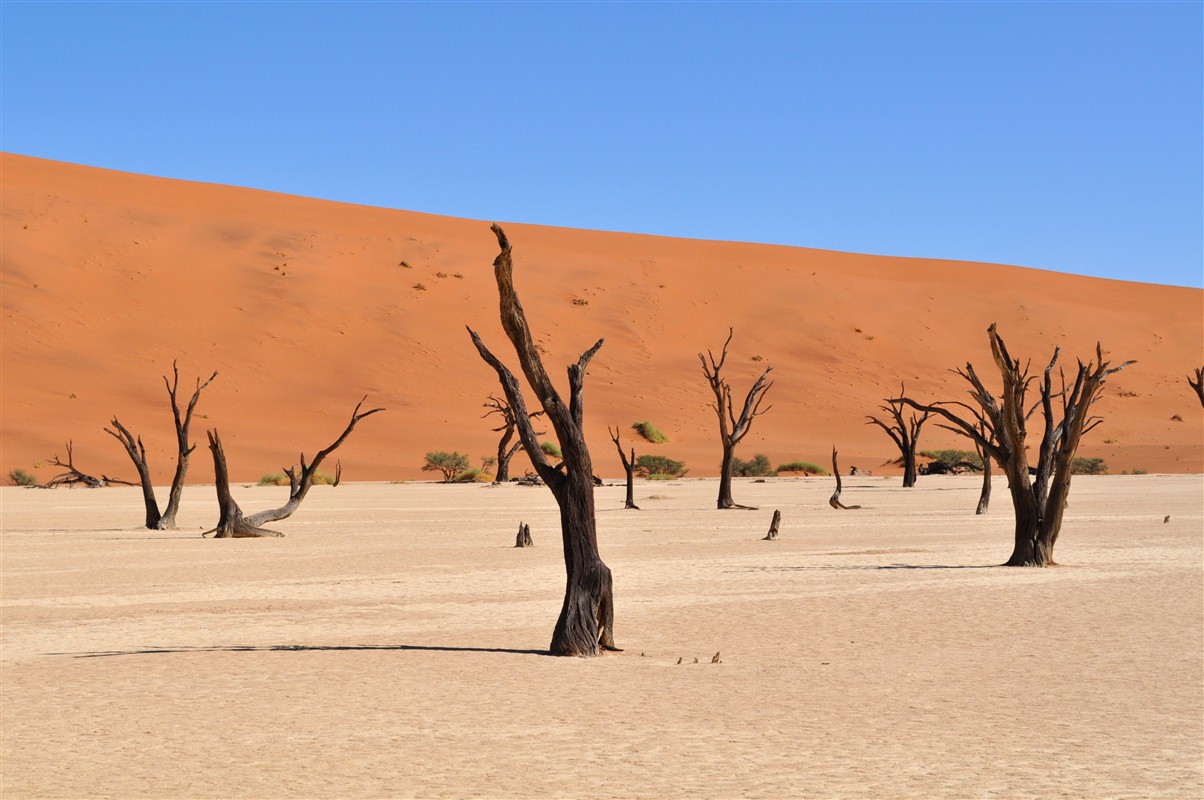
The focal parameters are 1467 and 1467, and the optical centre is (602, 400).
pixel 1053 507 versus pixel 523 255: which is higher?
pixel 523 255

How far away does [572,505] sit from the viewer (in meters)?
11.5

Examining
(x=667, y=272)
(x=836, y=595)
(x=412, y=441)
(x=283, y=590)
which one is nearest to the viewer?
(x=836, y=595)

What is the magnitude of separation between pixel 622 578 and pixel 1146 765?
10.4 metres

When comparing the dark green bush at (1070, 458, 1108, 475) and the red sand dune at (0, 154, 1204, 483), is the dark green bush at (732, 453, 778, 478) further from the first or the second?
the dark green bush at (1070, 458, 1108, 475)

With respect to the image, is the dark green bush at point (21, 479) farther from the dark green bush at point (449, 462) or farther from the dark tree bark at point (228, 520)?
the dark tree bark at point (228, 520)

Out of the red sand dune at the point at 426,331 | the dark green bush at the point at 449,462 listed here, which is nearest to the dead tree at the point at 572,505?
the red sand dune at the point at 426,331

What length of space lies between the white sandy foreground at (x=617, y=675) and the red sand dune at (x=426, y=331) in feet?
112

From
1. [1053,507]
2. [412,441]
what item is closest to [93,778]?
[1053,507]

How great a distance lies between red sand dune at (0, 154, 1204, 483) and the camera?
60312 mm

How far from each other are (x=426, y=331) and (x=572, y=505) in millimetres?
62340

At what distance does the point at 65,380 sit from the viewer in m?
60.4

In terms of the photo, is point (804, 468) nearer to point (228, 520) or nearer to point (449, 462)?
point (449, 462)

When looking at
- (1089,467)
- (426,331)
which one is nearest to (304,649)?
(1089,467)

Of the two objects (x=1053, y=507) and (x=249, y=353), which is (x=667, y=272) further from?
(x=1053, y=507)
